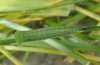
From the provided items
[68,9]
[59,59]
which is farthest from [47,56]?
[68,9]

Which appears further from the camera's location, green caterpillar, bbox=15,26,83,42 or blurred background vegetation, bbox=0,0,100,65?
blurred background vegetation, bbox=0,0,100,65

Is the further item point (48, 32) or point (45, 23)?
point (45, 23)

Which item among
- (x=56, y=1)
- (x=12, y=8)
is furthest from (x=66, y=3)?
(x=12, y=8)

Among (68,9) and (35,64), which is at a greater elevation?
(68,9)

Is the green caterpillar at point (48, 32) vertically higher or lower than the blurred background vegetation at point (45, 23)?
higher

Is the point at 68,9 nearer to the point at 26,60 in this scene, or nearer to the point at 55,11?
the point at 55,11

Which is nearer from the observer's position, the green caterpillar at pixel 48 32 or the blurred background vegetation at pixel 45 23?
the green caterpillar at pixel 48 32

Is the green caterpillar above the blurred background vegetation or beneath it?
above
